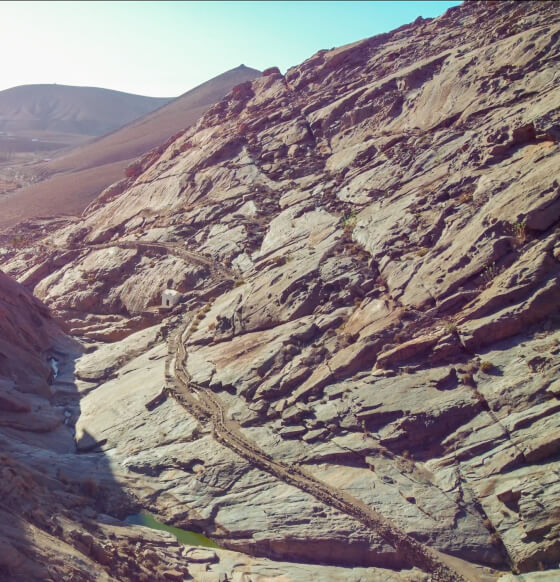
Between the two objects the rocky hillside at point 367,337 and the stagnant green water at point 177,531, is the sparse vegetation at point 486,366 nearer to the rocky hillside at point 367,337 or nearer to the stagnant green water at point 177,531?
the rocky hillside at point 367,337

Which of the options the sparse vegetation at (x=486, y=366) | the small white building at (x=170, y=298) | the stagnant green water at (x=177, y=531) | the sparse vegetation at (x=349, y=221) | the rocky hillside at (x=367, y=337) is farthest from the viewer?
the small white building at (x=170, y=298)

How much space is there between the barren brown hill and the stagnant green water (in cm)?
4500

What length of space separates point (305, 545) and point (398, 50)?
125 ft

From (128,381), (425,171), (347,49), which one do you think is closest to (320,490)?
(128,381)

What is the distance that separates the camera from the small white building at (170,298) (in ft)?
96.3

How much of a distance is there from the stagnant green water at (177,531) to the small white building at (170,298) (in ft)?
44.9

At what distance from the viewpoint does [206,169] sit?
40875 mm

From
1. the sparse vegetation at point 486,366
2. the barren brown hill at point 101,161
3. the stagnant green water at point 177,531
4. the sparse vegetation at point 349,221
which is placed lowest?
the stagnant green water at point 177,531

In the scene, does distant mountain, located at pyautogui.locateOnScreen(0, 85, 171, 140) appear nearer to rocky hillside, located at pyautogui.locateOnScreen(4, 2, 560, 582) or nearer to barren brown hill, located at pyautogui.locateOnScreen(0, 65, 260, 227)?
barren brown hill, located at pyautogui.locateOnScreen(0, 65, 260, 227)

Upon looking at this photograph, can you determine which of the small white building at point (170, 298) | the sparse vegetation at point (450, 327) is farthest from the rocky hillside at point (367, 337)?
the small white building at point (170, 298)

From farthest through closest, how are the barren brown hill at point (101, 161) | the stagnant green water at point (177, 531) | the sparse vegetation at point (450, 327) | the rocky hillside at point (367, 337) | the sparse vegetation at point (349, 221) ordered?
1. the barren brown hill at point (101, 161)
2. the sparse vegetation at point (349, 221)
3. the sparse vegetation at point (450, 327)
4. the stagnant green water at point (177, 531)
5. the rocky hillside at point (367, 337)

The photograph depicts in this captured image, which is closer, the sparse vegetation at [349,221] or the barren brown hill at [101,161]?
the sparse vegetation at [349,221]

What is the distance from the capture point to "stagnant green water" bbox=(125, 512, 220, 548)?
15.9 metres

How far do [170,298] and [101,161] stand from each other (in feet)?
234
